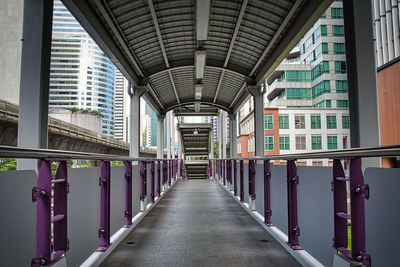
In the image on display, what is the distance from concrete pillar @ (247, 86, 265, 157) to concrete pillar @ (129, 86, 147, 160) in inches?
125

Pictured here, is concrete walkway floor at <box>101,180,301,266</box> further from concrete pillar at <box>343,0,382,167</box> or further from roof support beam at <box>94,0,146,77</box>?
roof support beam at <box>94,0,146,77</box>

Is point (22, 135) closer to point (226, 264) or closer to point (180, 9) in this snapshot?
point (226, 264)

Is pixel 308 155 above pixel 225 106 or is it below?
below

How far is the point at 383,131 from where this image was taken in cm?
2017

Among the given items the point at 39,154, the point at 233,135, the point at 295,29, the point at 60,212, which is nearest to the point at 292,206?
the point at 60,212

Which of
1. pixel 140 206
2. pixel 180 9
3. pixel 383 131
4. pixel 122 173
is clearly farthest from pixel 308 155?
pixel 383 131

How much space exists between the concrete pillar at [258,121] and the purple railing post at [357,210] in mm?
6316

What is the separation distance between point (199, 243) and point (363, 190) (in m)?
2.34

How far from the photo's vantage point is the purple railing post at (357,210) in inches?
68.7

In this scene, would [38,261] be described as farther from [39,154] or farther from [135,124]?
[135,124]

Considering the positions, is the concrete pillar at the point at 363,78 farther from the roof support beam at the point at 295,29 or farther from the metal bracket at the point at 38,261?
the metal bracket at the point at 38,261

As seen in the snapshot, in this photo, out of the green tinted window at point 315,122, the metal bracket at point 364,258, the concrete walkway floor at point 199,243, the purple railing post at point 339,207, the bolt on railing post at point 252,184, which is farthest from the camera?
the green tinted window at point 315,122

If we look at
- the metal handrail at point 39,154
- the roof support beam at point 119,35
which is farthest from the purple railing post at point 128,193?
the roof support beam at point 119,35

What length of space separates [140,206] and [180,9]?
3.66 meters
